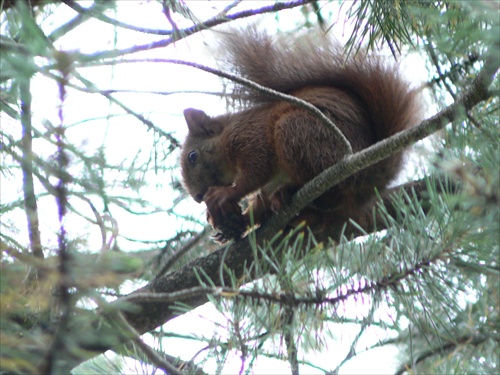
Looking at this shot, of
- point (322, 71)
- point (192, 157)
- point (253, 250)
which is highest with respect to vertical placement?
point (322, 71)

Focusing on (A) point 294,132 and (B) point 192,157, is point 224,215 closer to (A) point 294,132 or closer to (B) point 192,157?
(A) point 294,132

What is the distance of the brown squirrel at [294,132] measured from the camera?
2281 mm

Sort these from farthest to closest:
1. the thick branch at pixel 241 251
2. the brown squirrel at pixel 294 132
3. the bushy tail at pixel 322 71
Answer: the bushy tail at pixel 322 71
the brown squirrel at pixel 294 132
the thick branch at pixel 241 251

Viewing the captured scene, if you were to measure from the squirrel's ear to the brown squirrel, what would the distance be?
0.06 metres

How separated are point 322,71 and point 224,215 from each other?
0.78 meters

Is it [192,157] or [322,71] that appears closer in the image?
[322,71]

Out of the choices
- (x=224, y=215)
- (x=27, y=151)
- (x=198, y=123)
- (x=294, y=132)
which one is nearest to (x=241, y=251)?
(x=224, y=215)

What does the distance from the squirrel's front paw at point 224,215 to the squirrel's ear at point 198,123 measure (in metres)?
0.61

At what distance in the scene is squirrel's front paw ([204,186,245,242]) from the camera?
2.21 meters

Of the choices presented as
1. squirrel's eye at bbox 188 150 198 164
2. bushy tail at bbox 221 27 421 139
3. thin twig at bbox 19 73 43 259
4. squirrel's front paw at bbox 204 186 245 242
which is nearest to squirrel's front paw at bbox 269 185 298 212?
squirrel's front paw at bbox 204 186 245 242

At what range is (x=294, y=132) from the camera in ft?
7.54

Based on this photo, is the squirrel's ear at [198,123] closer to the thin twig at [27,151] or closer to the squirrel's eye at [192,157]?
the squirrel's eye at [192,157]

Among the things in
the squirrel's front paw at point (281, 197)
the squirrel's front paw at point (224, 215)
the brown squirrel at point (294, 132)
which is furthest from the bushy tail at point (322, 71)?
the squirrel's front paw at point (224, 215)

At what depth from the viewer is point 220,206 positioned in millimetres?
2271
